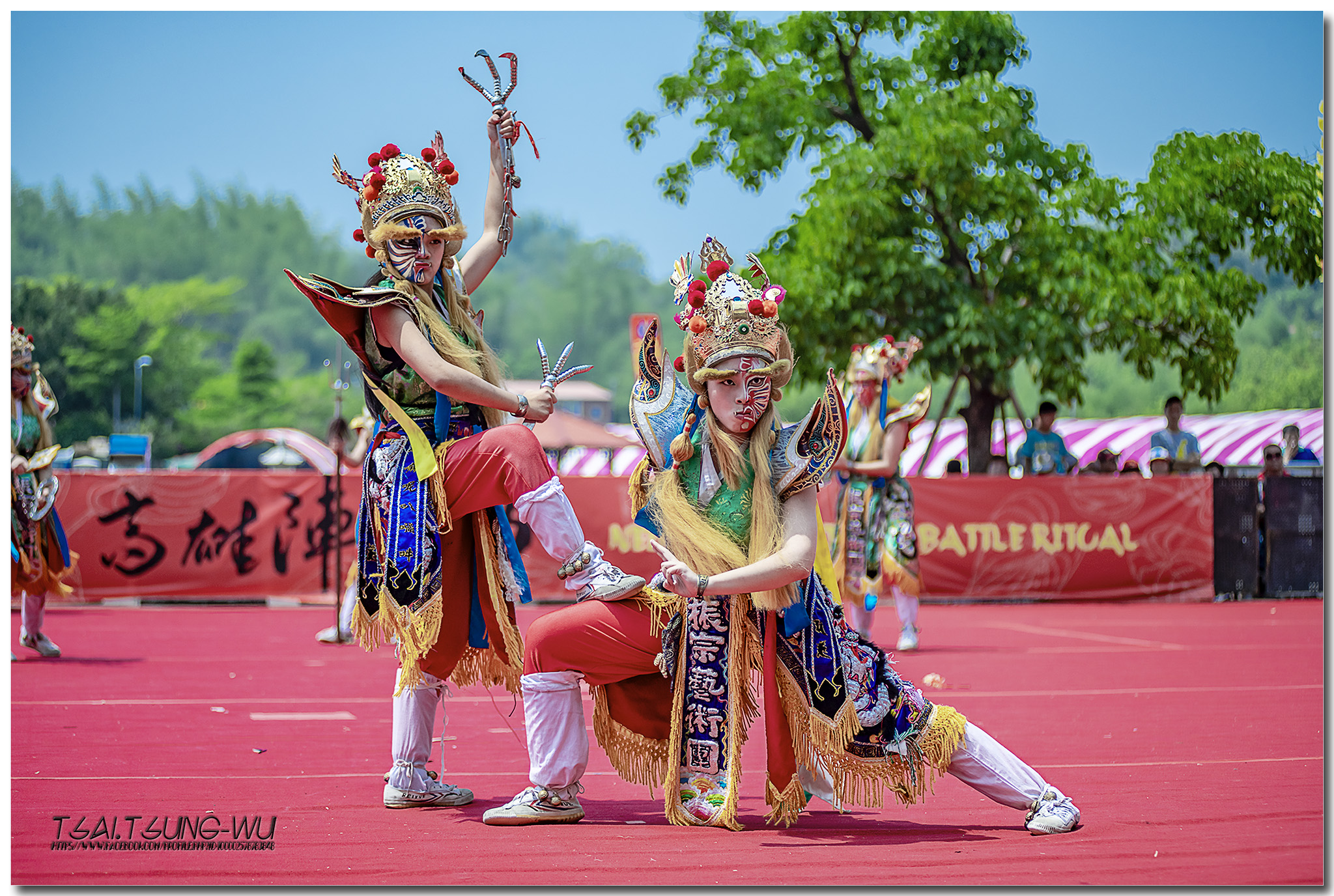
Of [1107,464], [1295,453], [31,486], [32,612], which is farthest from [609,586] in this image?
[1295,453]

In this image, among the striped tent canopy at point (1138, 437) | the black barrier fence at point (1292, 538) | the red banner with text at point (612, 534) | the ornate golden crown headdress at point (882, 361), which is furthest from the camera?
the striped tent canopy at point (1138, 437)

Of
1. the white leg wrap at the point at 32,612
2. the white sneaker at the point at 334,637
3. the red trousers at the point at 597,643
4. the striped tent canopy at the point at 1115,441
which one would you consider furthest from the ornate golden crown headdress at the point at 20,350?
the striped tent canopy at the point at 1115,441

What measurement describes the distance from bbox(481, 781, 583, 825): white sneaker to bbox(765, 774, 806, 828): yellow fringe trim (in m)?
0.60

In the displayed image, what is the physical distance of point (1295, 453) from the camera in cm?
1675

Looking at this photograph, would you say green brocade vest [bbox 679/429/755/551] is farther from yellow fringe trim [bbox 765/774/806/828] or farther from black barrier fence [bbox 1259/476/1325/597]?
black barrier fence [bbox 1259/476/1325/597]

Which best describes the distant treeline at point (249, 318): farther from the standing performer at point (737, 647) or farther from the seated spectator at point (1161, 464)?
the standing performer at point (737, 647)

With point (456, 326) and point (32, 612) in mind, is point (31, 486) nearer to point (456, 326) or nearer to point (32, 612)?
point (32, 612)

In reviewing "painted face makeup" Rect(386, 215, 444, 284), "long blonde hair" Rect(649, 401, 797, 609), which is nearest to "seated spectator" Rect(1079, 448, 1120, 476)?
"long blonde hair" Rect(649, 401, 797, 609)

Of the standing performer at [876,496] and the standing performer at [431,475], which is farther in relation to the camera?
the standing performer at [876,496]

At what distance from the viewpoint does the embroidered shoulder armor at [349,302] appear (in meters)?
4.33

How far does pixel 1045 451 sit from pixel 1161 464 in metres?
1.26

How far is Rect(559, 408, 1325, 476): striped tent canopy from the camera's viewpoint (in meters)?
27.3

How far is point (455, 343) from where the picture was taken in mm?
4418

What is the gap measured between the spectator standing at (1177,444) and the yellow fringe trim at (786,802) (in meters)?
12.1
